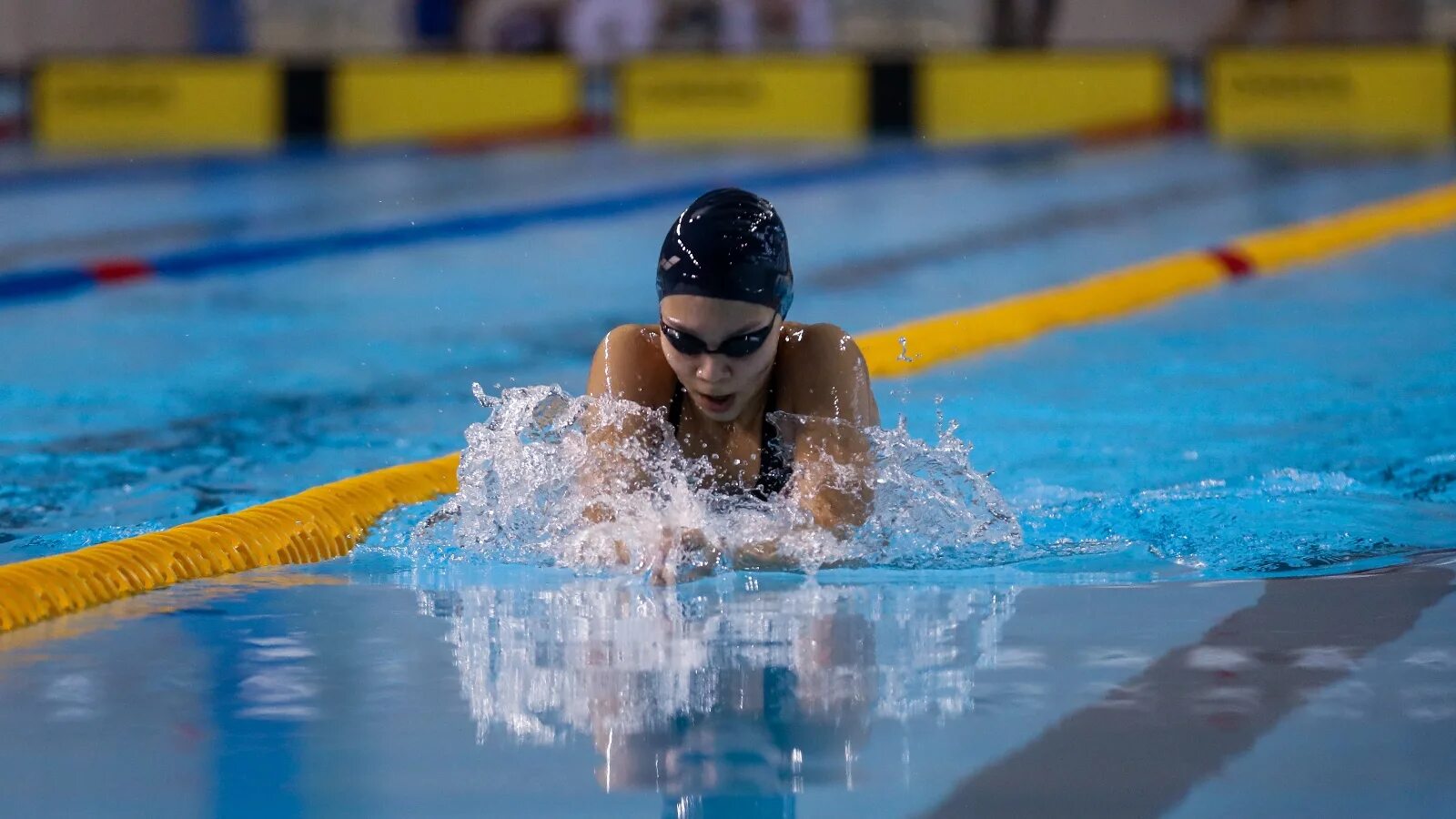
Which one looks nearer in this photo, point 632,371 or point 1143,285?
point 632,371

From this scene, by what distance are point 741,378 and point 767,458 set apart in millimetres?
272

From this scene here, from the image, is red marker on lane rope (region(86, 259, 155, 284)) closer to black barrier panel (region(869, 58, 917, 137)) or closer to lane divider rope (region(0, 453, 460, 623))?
lane divider rope (region(0, 453, 460, 623))

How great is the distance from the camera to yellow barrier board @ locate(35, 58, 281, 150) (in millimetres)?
12359

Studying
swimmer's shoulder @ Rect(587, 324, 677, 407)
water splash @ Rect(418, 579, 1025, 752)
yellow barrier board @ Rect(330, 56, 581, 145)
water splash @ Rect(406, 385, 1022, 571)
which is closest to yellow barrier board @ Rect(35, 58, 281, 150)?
yellow barrier board @ Rect(330, 56, 581, 145)

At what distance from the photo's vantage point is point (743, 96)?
12.6 metres

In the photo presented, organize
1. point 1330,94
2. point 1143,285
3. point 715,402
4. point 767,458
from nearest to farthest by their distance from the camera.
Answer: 1. point 715,402
2. point 767,458
3. point 1143,285
4. point 1330,94

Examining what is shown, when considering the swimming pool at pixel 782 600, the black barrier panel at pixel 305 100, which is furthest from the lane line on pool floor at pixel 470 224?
the black barrier panel at pixel 305 100

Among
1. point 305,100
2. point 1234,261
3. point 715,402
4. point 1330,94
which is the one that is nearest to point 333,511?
point 715,402

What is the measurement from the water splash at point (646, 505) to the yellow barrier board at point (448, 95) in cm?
977

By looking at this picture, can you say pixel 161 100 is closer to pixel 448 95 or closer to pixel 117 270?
pixel 448 95

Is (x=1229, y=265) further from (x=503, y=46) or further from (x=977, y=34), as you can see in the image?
(x=503, y=46)

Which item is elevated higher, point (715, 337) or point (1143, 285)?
point (715, 337)

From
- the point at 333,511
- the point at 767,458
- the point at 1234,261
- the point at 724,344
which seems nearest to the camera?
the point at 724,344

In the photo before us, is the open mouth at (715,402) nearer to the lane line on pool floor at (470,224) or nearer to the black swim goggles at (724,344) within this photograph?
the black swim goggles at (724,344)
